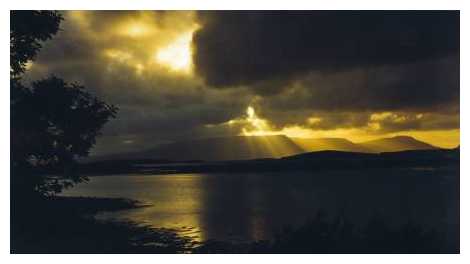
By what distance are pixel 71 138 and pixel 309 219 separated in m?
2.43

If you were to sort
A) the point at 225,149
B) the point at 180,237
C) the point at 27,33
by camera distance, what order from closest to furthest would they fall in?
the point at 180,237 < the point at 27,33 < the point at 225,149

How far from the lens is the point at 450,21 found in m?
5.48

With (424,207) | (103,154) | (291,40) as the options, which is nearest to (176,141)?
(103,154)

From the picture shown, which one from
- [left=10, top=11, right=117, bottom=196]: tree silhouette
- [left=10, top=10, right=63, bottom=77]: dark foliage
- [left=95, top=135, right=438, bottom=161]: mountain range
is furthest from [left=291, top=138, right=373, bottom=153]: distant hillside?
[left=10, top=10, right=63, bottom=77]: dark foliage

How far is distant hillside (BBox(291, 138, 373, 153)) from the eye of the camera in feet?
18.4

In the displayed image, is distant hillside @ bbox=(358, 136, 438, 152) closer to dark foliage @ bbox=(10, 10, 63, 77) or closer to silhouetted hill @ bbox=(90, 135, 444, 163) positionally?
silhouetted hill @ bbox=(90, 135, 444, 163)

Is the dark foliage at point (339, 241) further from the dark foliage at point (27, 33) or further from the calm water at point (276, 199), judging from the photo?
the dark foliage at point (27, 33)

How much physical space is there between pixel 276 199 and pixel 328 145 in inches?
28.9

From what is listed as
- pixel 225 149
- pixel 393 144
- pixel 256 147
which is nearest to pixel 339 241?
pixel 393 144

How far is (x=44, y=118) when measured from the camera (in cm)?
556

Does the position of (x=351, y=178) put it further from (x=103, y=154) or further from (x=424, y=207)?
(x=103, y=154)

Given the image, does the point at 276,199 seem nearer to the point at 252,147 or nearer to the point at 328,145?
the point at 252,147

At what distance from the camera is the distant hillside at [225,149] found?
558 cm
